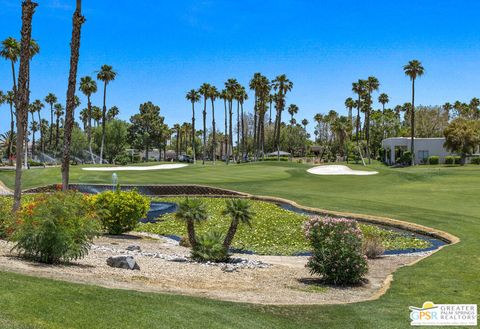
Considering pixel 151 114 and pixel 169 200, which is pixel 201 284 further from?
pixel 151 114

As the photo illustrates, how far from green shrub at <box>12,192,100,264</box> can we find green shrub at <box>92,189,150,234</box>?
10.8m

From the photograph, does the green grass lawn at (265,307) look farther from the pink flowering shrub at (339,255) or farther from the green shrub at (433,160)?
the green shrub at (433,160)

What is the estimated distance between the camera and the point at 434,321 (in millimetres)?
11023

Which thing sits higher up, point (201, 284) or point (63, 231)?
point (63, 231)

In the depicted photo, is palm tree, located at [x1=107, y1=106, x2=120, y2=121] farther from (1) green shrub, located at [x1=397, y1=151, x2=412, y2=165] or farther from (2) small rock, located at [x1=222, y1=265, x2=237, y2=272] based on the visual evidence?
(2) small rock, located at [x1=222, y1=265, x2=237, y2=272]

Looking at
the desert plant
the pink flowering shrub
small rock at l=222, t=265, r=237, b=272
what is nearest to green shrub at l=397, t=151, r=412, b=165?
the desert plant

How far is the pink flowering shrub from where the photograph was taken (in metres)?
15.2

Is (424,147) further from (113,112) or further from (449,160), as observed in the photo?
(113,112)

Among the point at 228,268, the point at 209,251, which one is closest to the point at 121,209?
the point at 209,251

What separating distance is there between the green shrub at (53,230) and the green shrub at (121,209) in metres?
10.8

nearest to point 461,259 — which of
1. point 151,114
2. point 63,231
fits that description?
point 63,231

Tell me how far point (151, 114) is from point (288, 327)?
426ft

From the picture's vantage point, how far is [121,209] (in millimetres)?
25828

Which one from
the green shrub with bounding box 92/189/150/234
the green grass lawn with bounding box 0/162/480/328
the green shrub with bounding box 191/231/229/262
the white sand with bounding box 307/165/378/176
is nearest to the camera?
the green grass lawn with bounding box 0/162/480/328
